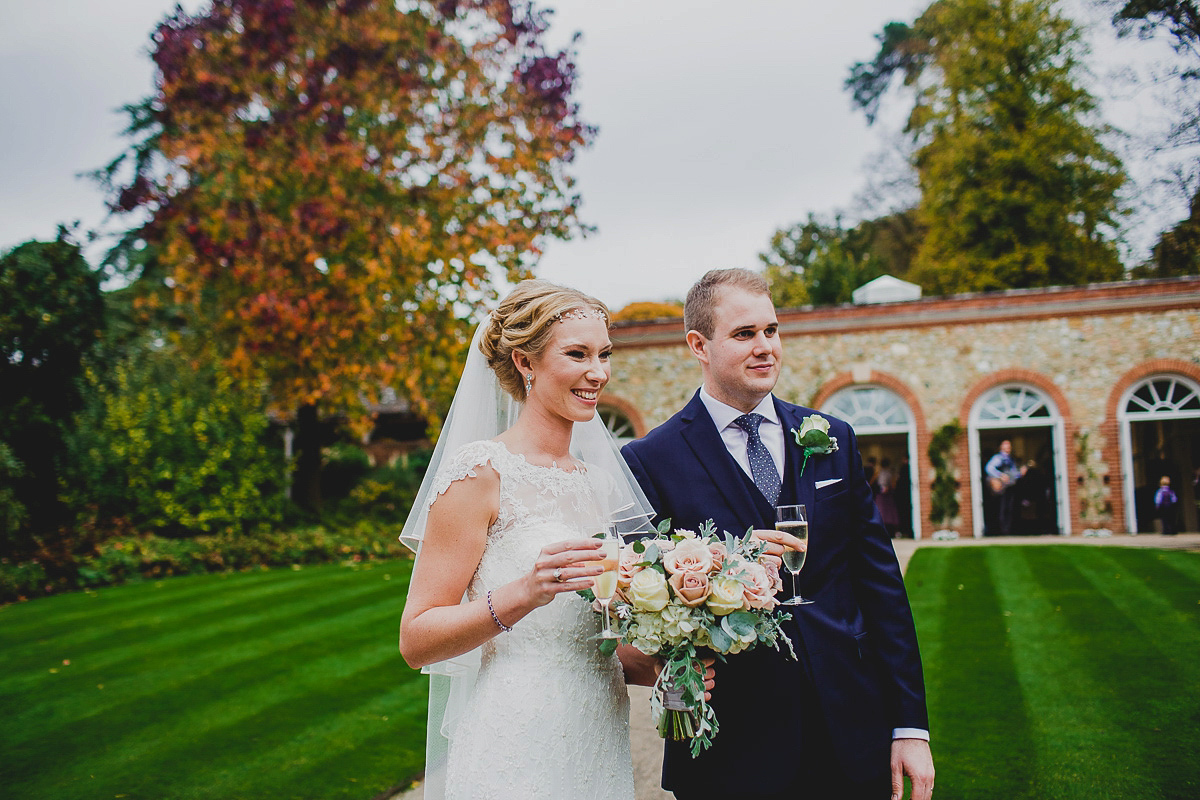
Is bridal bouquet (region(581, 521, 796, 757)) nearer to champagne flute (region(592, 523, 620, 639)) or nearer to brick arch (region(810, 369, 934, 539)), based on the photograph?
champagne flute (region(592, 523, 620, 639))

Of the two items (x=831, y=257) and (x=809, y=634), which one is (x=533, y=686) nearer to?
(x=809, y=634)

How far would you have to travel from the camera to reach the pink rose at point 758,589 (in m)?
2.03

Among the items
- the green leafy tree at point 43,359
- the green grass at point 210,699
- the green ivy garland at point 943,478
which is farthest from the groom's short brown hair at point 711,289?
the green ivy garland at point 943,478

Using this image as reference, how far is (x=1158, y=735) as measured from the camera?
4895 millimetres

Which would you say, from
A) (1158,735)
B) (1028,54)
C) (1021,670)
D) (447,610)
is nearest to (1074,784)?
(1158,735)

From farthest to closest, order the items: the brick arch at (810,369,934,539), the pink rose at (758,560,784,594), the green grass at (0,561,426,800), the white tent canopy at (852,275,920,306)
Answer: the white tent canopy at (852,275,920,306)
the brick arch at (810,369,934,539)
the green grass at (0,561,426,800)
the pink rose at (758,560,784,594)

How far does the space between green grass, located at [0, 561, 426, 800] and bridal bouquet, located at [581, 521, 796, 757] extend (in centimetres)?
348

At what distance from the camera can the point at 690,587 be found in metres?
2.00

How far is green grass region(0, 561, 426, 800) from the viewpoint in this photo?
4883 mm

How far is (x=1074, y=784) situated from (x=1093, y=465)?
13.8 metres

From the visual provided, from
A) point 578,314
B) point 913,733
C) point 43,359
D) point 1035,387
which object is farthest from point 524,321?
point 1035,387

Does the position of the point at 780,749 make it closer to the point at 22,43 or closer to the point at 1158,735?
the point at 1158,735

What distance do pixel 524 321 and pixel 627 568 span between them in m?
0.89

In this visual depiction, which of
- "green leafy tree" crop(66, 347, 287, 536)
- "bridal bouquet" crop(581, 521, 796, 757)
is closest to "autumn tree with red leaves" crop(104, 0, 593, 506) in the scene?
"green leafy tree" crop(66, 347, 287, 536)
